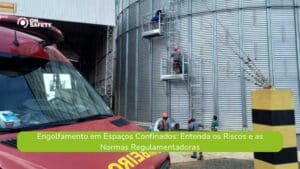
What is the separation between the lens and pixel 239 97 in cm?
2023

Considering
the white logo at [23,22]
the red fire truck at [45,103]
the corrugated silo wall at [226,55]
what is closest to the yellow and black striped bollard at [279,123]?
the red fire truck at [45,103]

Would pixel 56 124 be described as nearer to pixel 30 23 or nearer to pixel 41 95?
pixel 41 95

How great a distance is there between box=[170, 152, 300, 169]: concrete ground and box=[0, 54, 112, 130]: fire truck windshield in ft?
28.0

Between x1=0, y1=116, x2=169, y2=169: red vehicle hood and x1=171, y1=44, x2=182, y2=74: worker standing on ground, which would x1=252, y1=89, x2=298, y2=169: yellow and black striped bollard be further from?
x1=171, y1=44, x2=182, y2=74: worker standing on ground

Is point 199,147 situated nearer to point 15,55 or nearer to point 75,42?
point 15,55

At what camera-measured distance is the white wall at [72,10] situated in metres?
24.5

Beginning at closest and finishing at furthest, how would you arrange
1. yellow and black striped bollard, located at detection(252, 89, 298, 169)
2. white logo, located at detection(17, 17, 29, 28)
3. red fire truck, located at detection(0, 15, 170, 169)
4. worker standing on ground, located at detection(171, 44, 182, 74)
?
red fire truck, located at detection(0, 15, 170, 169), white logo, located at detection(17, 17, 29, 28), yellow and black striped bollard, located at detection(252, 89, 298, 169), worker standing on ground, located at detection(171, 44, 182, 74)

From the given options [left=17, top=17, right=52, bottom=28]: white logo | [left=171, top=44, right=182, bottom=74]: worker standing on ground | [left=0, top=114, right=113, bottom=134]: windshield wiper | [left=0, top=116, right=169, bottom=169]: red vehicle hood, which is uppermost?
[left=171, top=44, right=182, bottom=74]: worker standing on ground

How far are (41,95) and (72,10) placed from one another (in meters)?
22.3

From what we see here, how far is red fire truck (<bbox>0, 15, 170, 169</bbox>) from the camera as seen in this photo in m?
2.61

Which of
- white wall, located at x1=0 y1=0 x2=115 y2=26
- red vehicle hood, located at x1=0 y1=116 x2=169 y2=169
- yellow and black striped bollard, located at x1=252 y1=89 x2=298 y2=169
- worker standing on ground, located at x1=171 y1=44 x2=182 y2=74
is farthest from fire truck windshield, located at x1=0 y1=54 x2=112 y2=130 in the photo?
white wall, located at x1=0 y1=0 x2=115 y2=26

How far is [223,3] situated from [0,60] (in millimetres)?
18865

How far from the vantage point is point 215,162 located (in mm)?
13867

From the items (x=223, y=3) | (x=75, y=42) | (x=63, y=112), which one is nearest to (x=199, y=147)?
(x=63, y=112)
